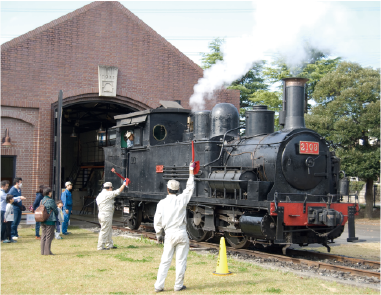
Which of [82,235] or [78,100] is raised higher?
[78,100]

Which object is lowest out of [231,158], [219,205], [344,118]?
[219,205]

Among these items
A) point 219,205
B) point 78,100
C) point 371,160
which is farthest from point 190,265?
point 371,160

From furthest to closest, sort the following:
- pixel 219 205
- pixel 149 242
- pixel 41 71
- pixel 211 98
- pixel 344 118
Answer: pixel 344 118 < pixel 211 98 < pixel 41 71 < pixel 149 242 < pixel 219 205

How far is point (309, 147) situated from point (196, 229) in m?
3.74

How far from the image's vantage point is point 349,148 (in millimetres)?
20812

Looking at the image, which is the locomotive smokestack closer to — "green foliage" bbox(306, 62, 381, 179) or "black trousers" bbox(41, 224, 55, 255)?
"black trousers" bbox(41, 224, 55, 255)

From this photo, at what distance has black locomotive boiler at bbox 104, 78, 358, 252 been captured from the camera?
29.7 feet

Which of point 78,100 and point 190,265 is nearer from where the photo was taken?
point 190,265

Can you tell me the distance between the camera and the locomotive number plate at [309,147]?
948 centimetres

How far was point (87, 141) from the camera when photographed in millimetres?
29688

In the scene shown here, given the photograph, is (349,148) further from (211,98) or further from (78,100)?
(78,100)

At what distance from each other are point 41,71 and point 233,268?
1128 centimetres

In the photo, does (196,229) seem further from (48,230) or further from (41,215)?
(41,215)

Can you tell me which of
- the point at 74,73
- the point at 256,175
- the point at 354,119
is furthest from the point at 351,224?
the point at 354,119
